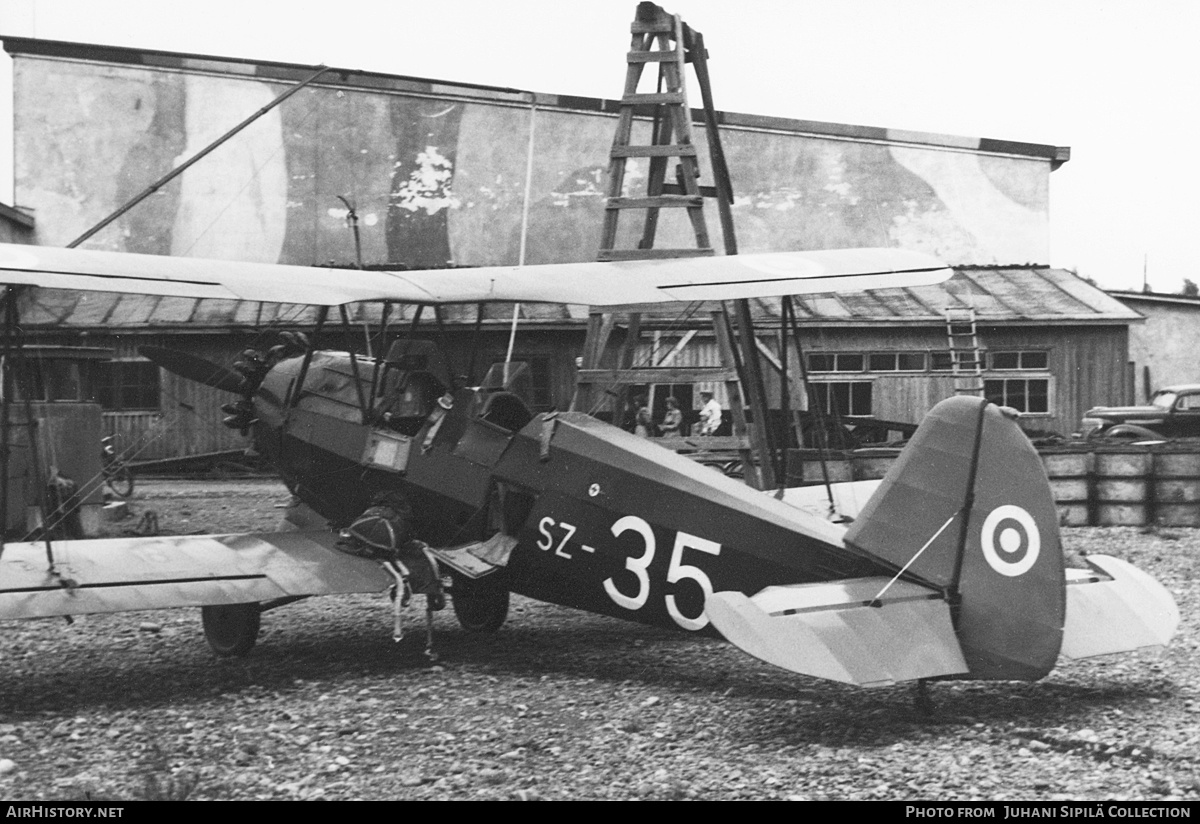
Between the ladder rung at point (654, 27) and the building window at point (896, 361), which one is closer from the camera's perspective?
the ladder rung at point (654, 27)

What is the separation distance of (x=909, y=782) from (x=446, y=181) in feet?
76.0

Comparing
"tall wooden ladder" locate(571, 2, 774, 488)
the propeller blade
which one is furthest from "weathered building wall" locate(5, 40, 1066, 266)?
the propeller blade

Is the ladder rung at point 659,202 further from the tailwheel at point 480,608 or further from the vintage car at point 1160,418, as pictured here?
the vintage car at point 1160,418

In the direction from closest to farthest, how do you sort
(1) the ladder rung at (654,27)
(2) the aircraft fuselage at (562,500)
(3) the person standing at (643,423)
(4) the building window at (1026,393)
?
(2) the aircraft fuselage at (562,500) < (1) the ladder rung at (654,27) < (3) the person standing at (643,423) < (4) the building window at (1026,393)

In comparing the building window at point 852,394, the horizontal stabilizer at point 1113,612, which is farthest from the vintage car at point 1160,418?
the horizontal stabilizer at point 1113,612

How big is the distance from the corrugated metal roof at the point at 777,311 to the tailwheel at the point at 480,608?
13.4 metres

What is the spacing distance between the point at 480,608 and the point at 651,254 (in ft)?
11.2

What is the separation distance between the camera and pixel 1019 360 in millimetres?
23812

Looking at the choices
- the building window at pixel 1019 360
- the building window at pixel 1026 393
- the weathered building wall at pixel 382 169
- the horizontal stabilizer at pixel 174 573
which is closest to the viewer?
the horizontal stabilizer at pixel 174 573

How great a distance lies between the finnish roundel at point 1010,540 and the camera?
5922 mm

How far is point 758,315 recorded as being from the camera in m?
22.5

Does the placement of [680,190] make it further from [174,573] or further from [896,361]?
[896,361]

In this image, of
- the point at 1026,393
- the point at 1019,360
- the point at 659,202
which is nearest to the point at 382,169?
the point at 1019,360

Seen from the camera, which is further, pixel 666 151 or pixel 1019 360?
pixel 1019 360
